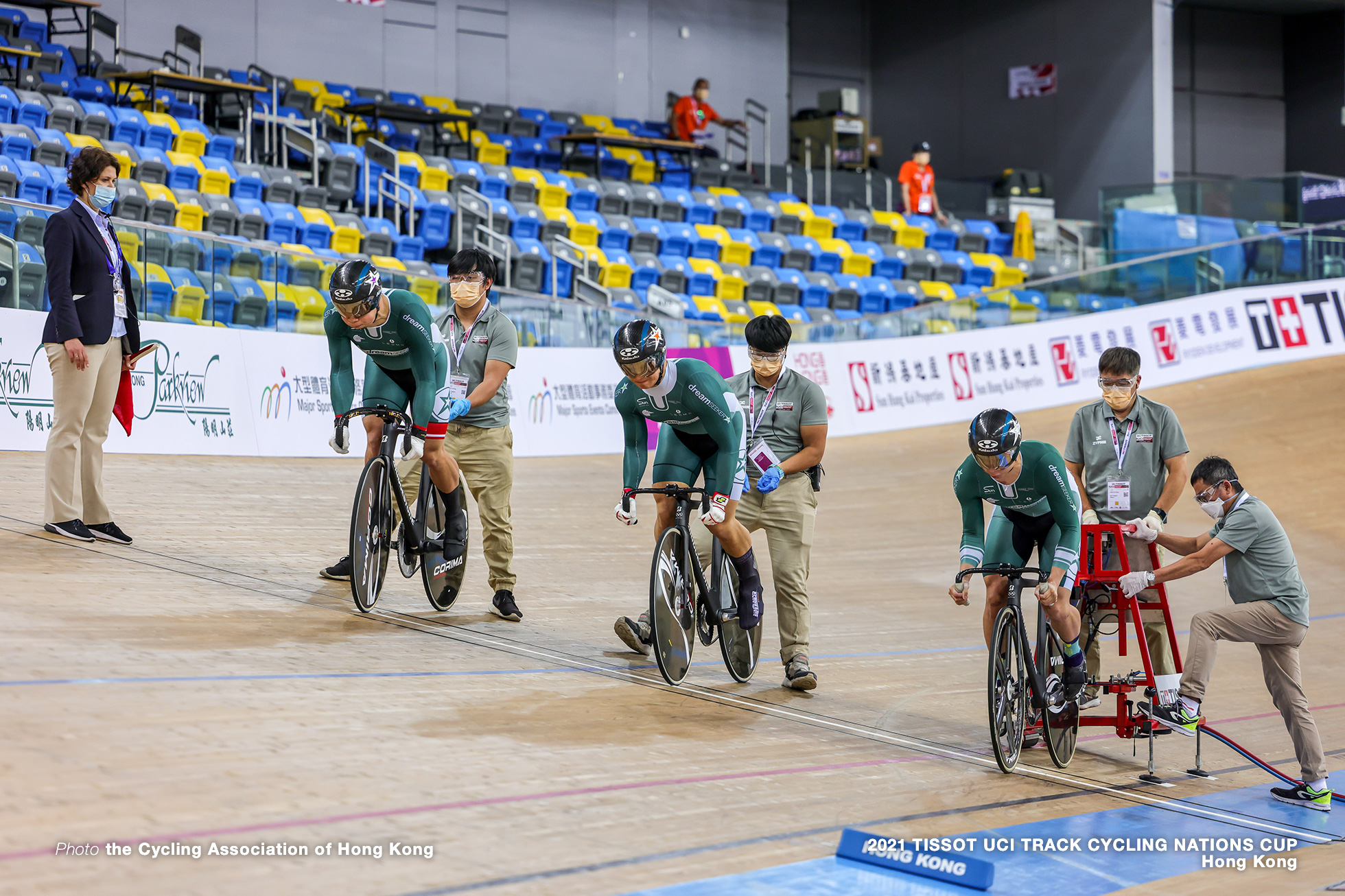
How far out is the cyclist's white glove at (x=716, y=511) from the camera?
4.98 meters

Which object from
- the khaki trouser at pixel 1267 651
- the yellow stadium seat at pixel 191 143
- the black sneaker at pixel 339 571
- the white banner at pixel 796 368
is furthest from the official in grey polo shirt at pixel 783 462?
the yellow stadium seat at pixel 191 143

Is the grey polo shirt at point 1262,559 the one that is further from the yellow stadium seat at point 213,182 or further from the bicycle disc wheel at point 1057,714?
the yellow stadium seat at point 213,182

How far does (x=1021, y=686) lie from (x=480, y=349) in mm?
2807

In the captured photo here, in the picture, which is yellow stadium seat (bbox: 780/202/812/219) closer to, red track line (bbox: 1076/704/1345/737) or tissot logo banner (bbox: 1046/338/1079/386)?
tissot logo banner (bbox: 1046/338/1079/386)

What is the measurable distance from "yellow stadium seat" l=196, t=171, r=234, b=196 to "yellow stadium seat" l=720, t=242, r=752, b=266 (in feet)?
22.8

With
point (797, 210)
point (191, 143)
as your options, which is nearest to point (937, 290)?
point (797, 210)

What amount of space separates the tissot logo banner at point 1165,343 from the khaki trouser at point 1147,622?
10.9 metres

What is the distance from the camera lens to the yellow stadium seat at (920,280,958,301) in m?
19.1

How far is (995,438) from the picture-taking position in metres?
4.58

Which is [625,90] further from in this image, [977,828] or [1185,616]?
[977,828]

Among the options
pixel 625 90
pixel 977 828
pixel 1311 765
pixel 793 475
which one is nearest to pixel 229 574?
pixel 793 475

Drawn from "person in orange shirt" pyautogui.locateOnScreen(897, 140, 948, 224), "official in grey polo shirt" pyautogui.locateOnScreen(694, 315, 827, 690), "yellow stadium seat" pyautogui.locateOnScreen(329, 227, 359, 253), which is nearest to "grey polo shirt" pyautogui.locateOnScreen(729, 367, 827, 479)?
"official in grey polo shirt" pyautogui.locateOnScreen(694, 315, 827, 690)

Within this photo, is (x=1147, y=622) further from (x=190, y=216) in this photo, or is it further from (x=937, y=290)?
(x=937, y=290)

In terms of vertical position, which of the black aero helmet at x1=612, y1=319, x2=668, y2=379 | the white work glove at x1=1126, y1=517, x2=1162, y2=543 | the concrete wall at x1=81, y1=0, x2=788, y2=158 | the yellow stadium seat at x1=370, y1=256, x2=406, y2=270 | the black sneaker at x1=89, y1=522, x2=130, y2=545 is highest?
the concrete wall at x1=81, y1=0, x2=788, y2=158
